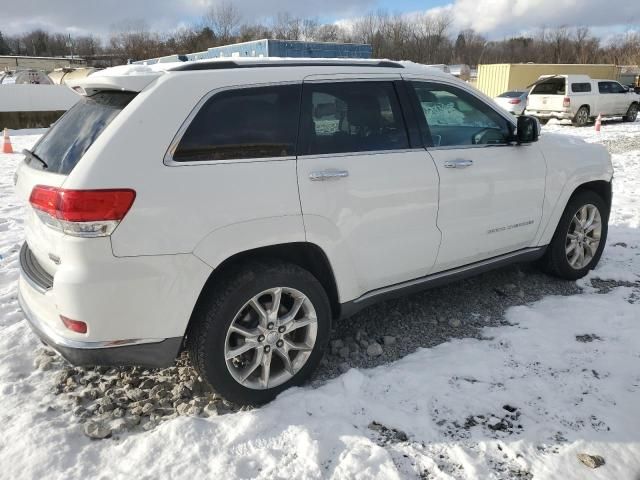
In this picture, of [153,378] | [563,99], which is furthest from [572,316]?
[563,99]

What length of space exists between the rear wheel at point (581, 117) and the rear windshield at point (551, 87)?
3.45ft

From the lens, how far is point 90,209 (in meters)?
2.45

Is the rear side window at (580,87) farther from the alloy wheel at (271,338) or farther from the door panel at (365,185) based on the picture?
the alloy wheel at (271,338)

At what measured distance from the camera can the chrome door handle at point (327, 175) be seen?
3023 mm

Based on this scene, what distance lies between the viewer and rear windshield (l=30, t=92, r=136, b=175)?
2693mm

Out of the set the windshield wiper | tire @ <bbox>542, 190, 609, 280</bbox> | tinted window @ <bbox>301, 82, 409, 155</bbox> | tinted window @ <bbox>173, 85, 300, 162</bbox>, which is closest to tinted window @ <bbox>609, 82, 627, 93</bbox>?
tire @ <bbox>542, 190, 609, 280</bbox>

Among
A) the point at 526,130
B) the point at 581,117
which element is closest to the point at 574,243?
the point at 526,130

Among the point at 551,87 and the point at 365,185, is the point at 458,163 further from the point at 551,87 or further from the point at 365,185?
the point at 551,87

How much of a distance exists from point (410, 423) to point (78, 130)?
2.34 metres

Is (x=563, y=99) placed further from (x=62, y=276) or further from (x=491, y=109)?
(x=62, y=276)

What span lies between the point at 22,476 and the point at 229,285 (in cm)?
128

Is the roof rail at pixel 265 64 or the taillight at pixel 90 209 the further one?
the roof rail at pixel 265 64

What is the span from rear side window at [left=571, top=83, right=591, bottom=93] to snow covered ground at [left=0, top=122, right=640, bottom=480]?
19553 millimetres

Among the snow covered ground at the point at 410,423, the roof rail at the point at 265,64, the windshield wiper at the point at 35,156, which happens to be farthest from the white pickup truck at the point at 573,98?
the windshield wiper at the point at 35,156
